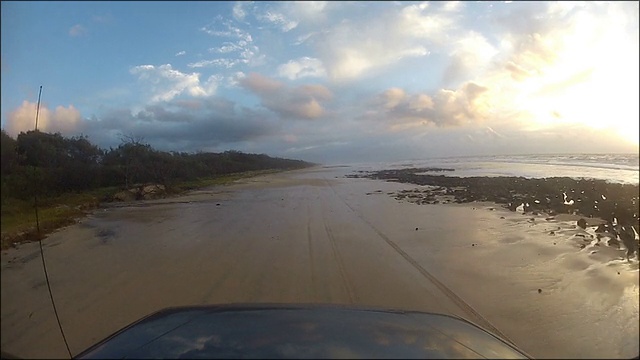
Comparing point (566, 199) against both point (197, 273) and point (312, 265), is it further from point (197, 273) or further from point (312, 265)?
point (197, 273)

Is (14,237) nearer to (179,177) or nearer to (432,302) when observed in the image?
(432,302)

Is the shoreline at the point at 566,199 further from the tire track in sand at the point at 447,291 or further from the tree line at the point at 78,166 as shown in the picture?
the tree line at the point at 78,166

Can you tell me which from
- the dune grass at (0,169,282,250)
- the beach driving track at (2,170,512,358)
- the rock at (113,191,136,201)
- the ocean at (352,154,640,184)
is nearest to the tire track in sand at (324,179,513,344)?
the beach driving track at (2,170,512,358)

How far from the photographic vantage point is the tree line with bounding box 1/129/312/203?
9.66ft

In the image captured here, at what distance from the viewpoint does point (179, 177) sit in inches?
1474

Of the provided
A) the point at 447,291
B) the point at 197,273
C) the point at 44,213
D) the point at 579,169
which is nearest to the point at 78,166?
the point at 44,213

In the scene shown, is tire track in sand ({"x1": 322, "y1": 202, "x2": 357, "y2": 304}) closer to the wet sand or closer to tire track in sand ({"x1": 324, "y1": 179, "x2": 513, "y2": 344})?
the wet sand

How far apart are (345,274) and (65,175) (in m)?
16.9

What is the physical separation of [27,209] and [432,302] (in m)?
5.19

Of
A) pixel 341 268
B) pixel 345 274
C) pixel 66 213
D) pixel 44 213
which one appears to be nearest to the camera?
pixel 345 274

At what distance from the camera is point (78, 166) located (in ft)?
77.4

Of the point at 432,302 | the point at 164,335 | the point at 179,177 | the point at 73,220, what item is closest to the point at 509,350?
the point at 164,335

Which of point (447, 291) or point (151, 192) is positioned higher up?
point (151, 192)

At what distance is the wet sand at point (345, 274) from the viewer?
5066 millimetres
